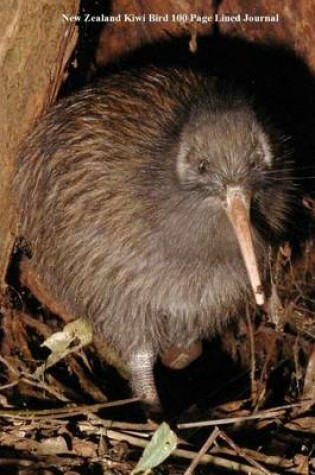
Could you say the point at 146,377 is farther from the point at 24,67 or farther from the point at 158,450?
the point at 24,67

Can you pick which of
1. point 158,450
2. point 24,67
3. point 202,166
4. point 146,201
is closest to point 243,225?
point 202,166

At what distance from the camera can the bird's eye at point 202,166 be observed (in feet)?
11.0

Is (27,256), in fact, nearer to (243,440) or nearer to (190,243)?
(190,243)

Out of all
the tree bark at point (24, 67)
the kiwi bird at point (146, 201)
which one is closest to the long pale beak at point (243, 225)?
the kiwi bird at point (146, 201)

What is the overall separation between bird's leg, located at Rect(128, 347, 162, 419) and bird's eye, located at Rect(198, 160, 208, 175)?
87 centimetres

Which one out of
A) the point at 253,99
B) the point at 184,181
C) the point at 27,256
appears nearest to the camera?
the point at 184,181

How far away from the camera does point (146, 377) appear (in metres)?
3.96

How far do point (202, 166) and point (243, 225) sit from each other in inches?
10.4

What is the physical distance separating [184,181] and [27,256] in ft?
2.89

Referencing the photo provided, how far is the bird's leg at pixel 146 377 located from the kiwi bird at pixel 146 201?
8 centimetres

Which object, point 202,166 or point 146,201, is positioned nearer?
point 202,166

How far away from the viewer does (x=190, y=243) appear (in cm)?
354

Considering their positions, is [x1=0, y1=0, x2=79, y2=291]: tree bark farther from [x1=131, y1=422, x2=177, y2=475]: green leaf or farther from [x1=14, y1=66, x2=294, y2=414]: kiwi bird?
[x1=131, y1=422, x2=177, y2=475]: green leaf

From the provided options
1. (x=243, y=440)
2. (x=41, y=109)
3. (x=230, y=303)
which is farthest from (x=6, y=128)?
(x=243, y=440)
